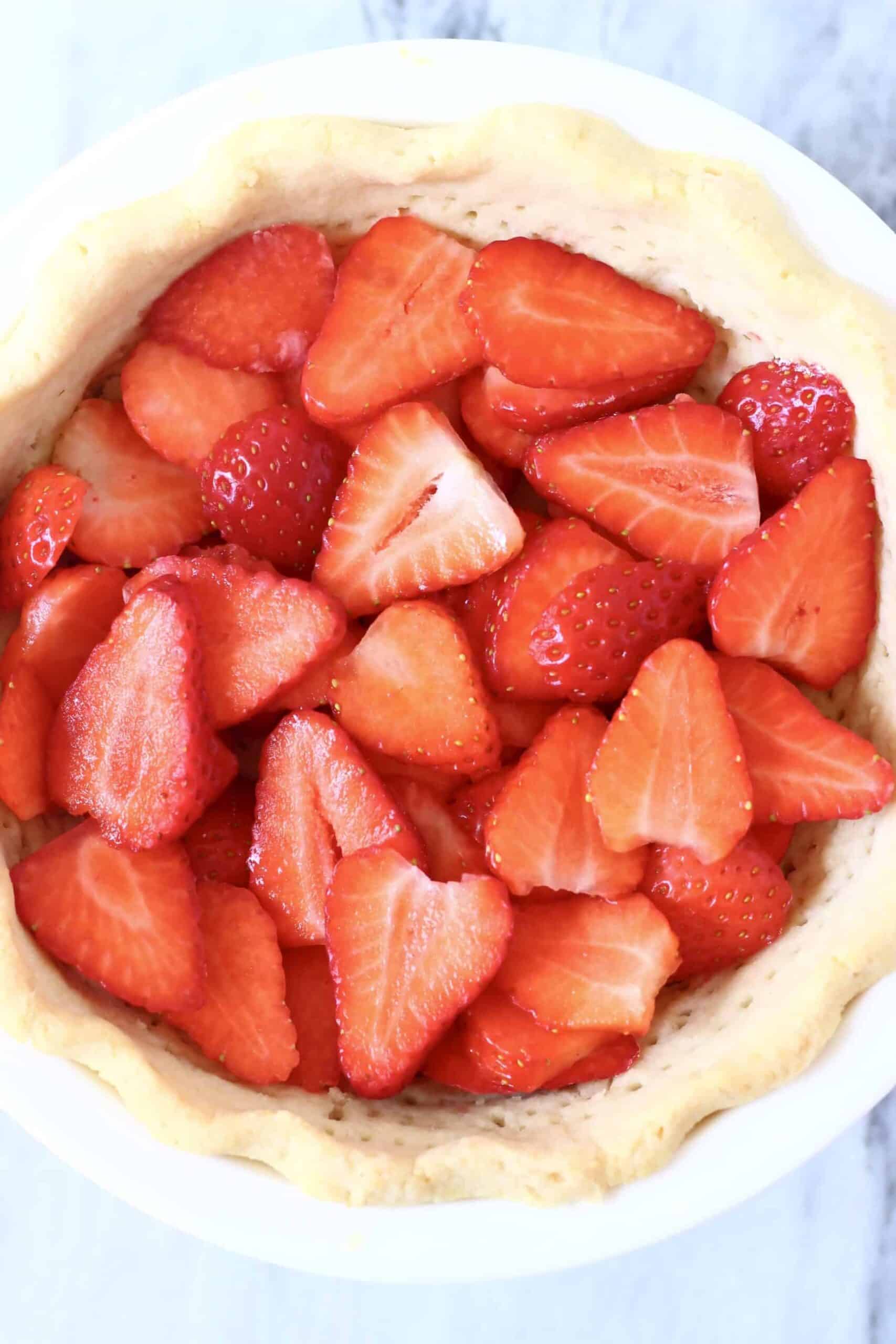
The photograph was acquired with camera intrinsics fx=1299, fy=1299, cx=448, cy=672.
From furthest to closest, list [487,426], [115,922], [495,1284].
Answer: [495,1284]
[487,426]
[115,922]

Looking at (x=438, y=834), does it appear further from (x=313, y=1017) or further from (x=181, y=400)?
(x=181, y=400)

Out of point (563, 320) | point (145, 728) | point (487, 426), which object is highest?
point (563, 320)

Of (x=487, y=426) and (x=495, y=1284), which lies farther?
(x=495, y=1284)

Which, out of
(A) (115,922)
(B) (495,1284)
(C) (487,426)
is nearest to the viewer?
(A) (115,922)

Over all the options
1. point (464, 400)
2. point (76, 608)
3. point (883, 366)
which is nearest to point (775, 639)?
point (883, 366)

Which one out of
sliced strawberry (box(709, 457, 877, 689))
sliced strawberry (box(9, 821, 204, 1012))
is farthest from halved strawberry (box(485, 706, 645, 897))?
sliced strawberry (box(9, 821, 204, 1012))

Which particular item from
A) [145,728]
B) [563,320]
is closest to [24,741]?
[145,728]

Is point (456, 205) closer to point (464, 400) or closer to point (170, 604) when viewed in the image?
point (464, 400)
